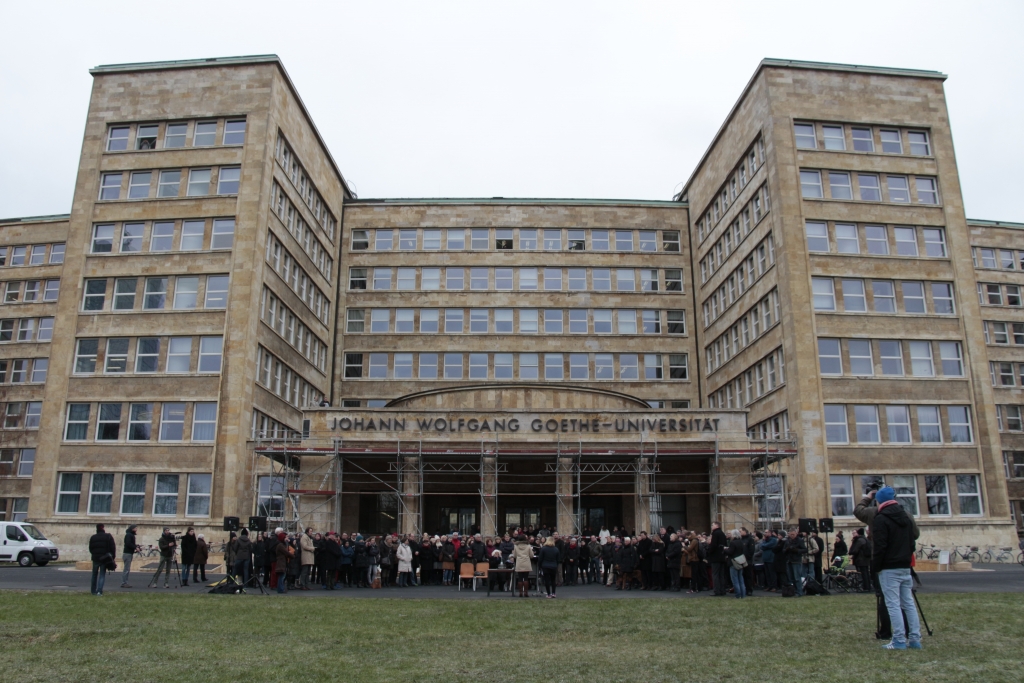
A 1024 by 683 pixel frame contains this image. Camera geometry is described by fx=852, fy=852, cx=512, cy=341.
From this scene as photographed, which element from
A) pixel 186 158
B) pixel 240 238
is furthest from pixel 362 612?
pixel 186 158

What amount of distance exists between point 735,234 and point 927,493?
16.8 m

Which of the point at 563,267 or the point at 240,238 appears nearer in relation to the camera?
the point at 240,238

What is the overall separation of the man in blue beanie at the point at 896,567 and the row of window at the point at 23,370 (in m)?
55.5

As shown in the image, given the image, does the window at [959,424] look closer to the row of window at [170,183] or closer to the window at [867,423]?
the window at [867,423]

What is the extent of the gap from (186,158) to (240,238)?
5.28m

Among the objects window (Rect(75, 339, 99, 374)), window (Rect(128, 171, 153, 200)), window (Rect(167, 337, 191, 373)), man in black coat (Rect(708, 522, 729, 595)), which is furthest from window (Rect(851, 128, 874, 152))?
window (Rect(75, 339, 99, 374))

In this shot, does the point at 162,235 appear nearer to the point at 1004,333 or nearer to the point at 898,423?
the point at 898,423

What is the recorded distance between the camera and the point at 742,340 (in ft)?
148

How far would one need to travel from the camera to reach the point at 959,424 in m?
37.5

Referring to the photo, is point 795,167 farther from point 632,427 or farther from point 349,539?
point 349,539

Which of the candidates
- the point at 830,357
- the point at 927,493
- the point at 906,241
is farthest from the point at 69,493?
the point at 906,241

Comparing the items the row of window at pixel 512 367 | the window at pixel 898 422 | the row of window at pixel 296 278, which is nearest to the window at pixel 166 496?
the row of window at pixel 296 278

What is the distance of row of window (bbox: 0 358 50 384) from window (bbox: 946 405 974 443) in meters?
51.7

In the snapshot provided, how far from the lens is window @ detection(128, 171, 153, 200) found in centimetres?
4025
